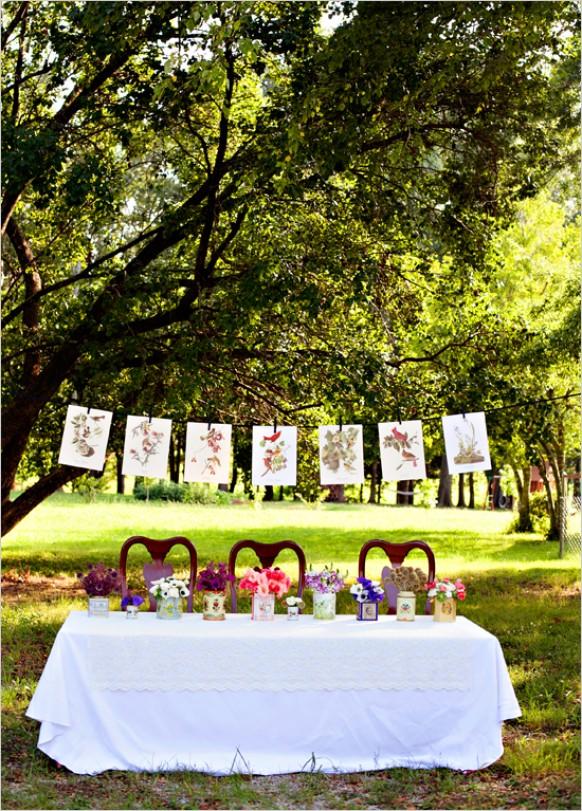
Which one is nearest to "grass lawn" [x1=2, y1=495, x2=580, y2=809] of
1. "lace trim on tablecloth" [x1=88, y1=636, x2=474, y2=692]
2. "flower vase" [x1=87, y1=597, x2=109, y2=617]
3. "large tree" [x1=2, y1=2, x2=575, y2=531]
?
"lace trim on tablecloth" [x1=88, y1=636, x2=474, y2=692]

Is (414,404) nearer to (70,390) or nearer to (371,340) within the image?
(371,340)

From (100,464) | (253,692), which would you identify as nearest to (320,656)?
(253,692)

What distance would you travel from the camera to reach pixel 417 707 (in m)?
5.86

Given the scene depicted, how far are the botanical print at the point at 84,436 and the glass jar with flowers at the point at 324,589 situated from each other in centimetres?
164

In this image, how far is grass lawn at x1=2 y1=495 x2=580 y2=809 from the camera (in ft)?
18.0

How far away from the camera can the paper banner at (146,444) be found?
7086 mm

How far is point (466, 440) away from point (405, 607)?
1.27m

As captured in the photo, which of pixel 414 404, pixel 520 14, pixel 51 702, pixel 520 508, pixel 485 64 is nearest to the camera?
pixel 51 702

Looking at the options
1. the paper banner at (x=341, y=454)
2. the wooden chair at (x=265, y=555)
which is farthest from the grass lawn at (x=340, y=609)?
the paper banner at (x=341, y=454)

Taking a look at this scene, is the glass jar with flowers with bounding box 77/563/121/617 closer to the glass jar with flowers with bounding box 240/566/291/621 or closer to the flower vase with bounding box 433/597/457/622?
the glass jar with flowers with bounding box 240/566/291/621

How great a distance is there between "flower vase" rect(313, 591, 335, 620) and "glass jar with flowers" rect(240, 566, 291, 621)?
0.21m

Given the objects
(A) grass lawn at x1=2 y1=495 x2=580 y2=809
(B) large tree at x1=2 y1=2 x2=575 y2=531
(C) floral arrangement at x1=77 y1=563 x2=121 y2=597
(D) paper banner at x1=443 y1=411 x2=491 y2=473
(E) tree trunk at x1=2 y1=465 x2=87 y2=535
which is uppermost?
(B) large tree at x1=2 y1=2 x2=575 y2=531

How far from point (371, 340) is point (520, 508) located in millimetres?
12991

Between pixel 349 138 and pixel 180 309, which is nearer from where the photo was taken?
pixel 349 138
